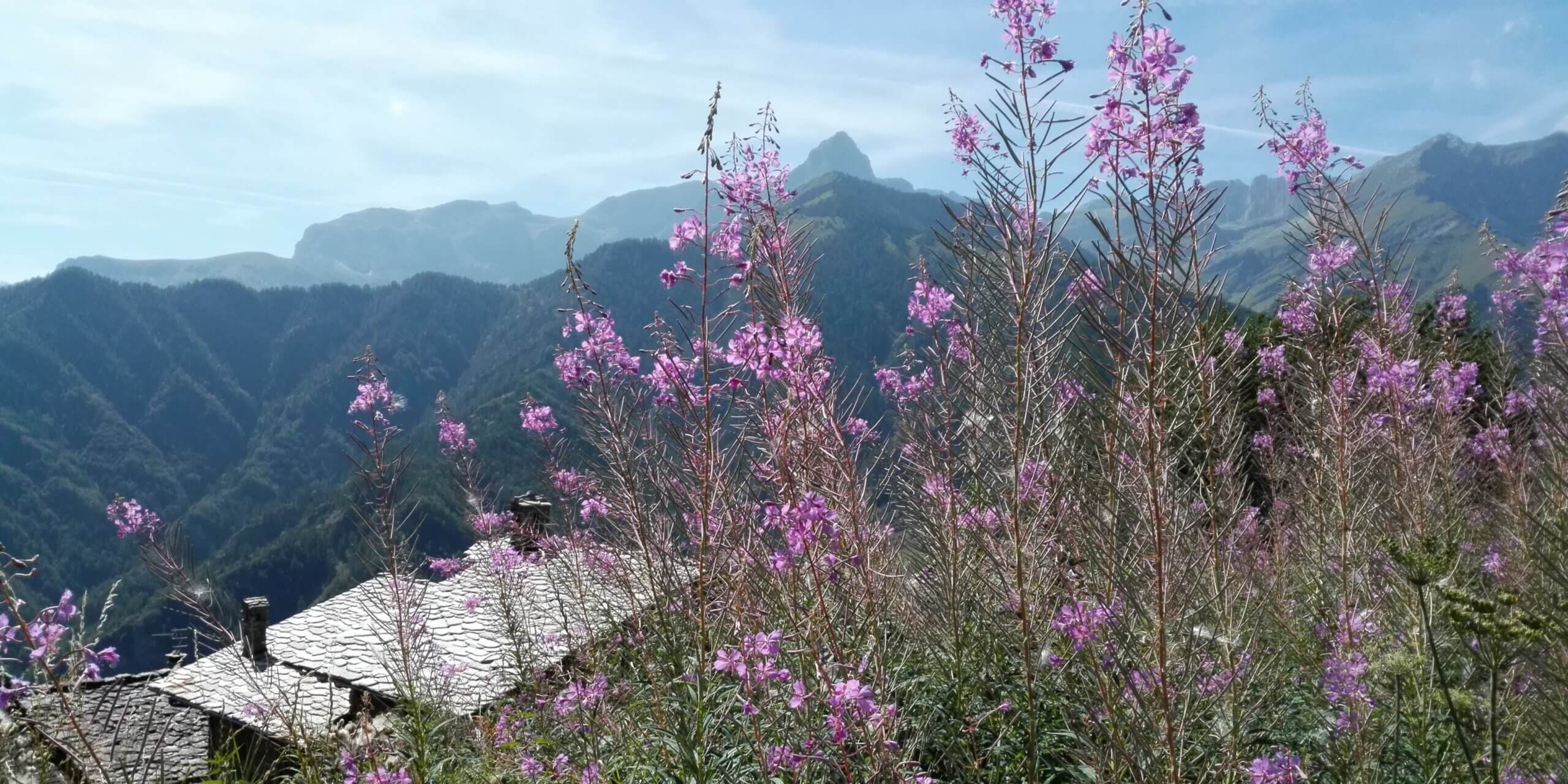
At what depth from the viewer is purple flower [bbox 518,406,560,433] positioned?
4832 mm

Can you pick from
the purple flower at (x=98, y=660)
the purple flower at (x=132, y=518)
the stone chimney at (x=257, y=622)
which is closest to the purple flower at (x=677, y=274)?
the purple flower at (x=98, y=660)

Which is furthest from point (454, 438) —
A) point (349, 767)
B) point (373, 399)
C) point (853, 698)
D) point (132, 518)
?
point (853, 698)

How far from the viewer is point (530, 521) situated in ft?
22.2

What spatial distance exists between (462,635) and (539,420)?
7954 mm

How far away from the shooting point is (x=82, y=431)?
100875mm

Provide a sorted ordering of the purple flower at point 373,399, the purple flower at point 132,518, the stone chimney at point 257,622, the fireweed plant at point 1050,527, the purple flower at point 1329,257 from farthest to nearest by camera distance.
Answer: the stone chimney at point 257,622
the purple flower at point 373,399
the purple flower at point 132,518
the purple flower at point 1329,257
the fireweed plant at point 1050,527

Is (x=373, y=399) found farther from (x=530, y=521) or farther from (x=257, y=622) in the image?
(x=257, y=622)

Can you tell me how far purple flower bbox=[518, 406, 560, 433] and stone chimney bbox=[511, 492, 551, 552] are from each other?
460mm

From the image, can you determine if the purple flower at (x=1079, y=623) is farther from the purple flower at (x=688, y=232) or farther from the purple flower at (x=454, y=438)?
the purple flower at (x=454, y=438)

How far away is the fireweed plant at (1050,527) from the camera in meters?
1.38

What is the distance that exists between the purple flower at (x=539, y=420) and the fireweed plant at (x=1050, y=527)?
0.94 m

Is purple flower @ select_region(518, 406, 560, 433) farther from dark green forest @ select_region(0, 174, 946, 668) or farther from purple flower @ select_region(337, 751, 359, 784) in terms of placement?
dark green forest @ select_region(0, 174, 946, 668)

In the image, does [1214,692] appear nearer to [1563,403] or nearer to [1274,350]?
[1563,403]

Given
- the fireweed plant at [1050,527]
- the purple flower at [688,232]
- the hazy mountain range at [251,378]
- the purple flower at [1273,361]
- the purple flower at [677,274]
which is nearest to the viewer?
the fireweed plant at [1050,527]
